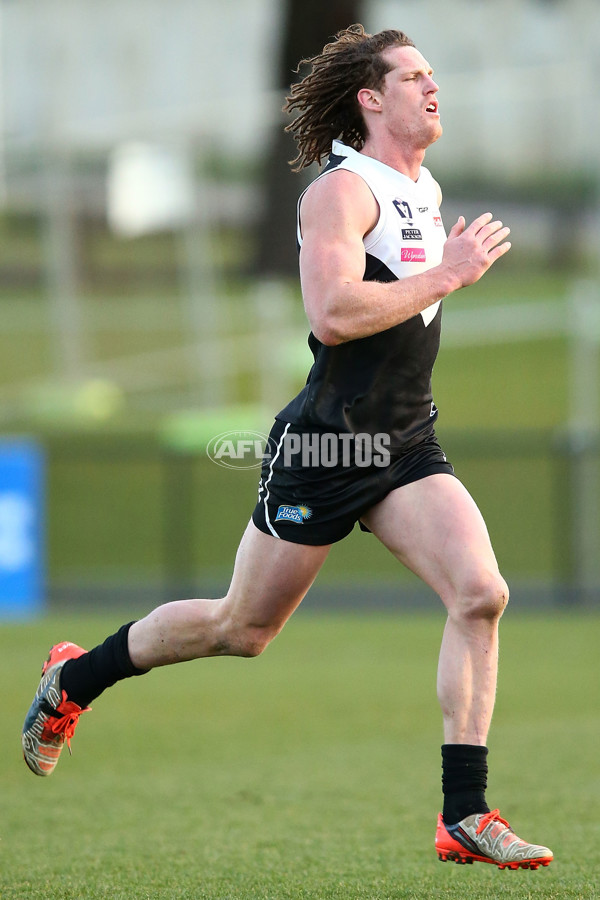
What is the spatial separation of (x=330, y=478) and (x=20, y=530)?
1021 cm

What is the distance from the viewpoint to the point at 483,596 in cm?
486

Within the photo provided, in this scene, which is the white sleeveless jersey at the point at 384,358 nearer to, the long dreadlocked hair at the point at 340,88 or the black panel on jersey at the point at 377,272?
the black panel on jersey at the point at 377,272

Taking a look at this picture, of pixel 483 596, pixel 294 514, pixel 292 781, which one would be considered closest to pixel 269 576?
pixel 294 514

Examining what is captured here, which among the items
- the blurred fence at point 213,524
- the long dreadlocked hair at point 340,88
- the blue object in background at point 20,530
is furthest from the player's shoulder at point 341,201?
the blurred fence at point 213,524

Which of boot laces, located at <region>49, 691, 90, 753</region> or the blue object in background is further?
the blue object in background

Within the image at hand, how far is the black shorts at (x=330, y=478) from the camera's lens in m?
5.05

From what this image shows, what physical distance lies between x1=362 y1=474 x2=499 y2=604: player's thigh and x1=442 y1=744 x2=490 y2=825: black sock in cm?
51

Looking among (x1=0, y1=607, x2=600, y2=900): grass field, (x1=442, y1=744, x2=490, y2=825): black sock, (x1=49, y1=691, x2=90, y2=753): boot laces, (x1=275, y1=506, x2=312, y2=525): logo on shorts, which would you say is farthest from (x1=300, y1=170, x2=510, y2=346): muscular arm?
(x1=0, y1=607, x2=600, y2=900): grass field

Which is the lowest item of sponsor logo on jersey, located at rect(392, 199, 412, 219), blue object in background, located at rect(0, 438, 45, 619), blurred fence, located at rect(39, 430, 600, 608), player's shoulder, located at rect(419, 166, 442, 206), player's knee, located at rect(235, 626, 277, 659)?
blurred fence, located at rect(39, 430, 600, 608)

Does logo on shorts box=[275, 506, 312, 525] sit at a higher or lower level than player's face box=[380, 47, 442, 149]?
lower

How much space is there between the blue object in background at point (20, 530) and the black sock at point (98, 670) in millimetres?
9187

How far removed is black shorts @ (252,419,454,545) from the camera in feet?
16.6

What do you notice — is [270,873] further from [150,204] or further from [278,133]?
[278,133]

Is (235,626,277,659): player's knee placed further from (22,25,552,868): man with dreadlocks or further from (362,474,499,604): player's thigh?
(362,474,499,604): player's thigh
